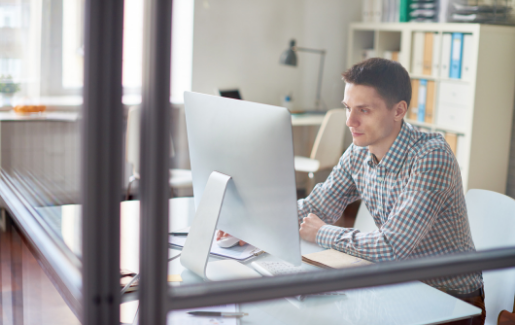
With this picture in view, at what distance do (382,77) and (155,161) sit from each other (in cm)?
109

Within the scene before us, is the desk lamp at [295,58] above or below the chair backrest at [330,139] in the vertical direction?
above

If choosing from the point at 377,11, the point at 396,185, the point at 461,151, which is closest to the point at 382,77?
the point at 396,185

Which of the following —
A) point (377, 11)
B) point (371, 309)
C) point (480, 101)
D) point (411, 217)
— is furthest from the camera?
point (377, 11)

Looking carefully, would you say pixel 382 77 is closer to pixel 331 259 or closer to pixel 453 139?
pixel 331 259

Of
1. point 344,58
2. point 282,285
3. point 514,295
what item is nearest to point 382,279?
point 282,285

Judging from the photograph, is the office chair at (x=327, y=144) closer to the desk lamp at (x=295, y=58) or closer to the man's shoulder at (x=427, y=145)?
the desk lamp at (x=295, y=58)

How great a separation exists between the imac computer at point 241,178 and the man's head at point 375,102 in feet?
1.43

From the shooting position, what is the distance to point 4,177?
0.88 m

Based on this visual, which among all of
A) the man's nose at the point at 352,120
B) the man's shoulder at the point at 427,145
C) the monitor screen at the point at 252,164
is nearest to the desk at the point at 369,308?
the monitor screen at the point at 252,164

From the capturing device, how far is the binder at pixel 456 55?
324cm

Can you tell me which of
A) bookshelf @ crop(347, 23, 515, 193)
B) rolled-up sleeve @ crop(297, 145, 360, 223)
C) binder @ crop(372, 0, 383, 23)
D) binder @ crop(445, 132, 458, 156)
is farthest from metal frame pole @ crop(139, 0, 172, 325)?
binder @ crop(372, 0, 383, 23)

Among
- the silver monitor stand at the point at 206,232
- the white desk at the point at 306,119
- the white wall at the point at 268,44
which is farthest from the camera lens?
the white wall at the point at 268,44

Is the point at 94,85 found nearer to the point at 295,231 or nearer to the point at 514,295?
the point at 295,231

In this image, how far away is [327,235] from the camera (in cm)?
129
